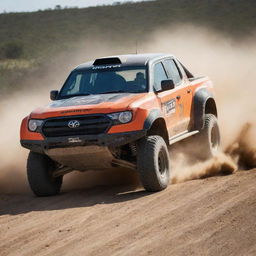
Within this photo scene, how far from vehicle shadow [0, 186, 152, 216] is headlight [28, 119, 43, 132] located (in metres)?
0.94

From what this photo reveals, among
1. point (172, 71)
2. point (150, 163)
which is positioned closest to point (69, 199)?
point (150, 163)

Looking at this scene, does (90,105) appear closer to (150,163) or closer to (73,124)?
(73,124)

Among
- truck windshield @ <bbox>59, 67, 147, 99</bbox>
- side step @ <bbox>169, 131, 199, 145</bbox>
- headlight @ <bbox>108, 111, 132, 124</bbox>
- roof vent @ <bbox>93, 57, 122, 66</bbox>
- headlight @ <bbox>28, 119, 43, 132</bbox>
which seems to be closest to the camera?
headlight @ <bbox>108, 111, 132, 124</bbox>

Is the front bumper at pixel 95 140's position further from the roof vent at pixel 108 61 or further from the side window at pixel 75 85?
the roof vent at pixel 108 61

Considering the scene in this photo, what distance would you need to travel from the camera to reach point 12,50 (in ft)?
155

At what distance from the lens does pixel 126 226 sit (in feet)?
26.1

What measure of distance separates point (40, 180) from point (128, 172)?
1553 millimetres

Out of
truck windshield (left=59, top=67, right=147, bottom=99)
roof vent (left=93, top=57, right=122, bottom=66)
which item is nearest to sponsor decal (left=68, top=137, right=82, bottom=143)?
truck windshield (left=59, top=67, right=147, bottom=99)

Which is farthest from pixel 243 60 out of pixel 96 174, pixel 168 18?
pixel 168 18

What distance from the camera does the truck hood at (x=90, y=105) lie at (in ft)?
32.2

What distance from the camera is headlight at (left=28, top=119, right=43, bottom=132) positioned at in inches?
397

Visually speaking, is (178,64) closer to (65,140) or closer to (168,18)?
(65,140)

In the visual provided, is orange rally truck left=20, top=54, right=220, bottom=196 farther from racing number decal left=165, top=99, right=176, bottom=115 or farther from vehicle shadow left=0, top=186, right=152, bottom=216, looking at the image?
vehicle shadow left=0, top=186, right=152, bottom=216

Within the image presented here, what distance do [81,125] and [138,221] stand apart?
81.2 inches
